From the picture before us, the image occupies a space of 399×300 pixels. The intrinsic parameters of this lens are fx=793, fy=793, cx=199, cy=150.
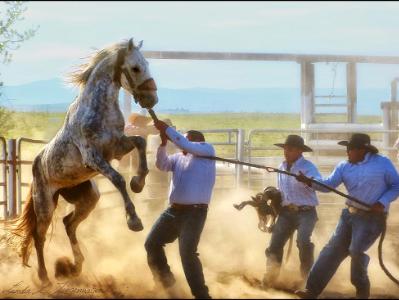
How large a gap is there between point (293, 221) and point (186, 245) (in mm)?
1638

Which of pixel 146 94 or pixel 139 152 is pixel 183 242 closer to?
pixel 139 152

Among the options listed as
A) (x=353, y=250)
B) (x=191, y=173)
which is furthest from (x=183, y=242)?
(x=353, y=250)

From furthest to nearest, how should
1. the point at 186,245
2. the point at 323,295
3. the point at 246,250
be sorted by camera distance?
the point at 246,250 → the point at 323,295 → the point at 186,245

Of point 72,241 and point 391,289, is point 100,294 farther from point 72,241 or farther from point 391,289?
point 391,289

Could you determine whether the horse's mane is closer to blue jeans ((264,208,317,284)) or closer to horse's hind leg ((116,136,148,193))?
horse's hind leg ((116,136,148,193))

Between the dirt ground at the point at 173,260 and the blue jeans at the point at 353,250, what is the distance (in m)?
0.46

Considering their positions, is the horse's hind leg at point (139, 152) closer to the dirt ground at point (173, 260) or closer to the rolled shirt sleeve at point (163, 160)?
the rolled shirt sleeve at point (163, 160)

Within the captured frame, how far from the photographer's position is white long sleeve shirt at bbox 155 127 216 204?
694 cm

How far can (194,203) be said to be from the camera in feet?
22.9

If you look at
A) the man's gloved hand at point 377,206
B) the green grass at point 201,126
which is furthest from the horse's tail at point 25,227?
the man's gloved hand at point 377,206

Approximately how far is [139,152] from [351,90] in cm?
935

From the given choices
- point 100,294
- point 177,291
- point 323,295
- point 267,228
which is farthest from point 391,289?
point 100,294

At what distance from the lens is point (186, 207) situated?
23.0ft

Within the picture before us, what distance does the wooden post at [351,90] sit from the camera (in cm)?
1539
